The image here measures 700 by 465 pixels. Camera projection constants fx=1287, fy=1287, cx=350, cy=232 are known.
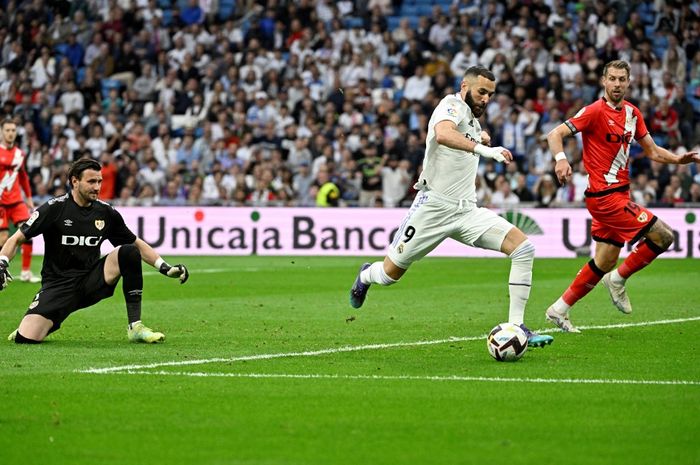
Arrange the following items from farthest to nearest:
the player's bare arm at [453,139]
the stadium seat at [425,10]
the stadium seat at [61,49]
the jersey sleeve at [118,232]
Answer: the stadium seat at [61,49] → the stadium seat at [425,10] → the jersey sleeve at [118,232] → the player's bare arm at [453,139]

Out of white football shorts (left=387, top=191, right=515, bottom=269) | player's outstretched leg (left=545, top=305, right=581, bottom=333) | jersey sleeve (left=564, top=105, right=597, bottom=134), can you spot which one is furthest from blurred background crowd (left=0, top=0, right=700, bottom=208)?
white football shorts (left=387, top=191, right=515, bottom=269)

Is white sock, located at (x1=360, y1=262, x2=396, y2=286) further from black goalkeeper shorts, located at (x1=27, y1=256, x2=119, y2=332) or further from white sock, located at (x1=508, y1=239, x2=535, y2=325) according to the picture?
black goalkeeper shorts, located at (x1=27, y1=256, x2=119, y2=332)

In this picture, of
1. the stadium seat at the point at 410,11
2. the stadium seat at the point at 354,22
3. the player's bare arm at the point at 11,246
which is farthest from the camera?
the stadium seat at the point at 410,11

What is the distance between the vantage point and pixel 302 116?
97.0 ft

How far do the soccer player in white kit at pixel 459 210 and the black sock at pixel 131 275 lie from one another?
84.8 inches

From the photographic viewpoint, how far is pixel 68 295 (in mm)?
11227

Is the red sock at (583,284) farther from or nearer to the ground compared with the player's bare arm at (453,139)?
nearer to the ground

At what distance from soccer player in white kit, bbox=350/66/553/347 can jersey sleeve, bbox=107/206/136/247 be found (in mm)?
2321

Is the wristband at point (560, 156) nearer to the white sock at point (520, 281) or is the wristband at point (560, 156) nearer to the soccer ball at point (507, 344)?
the white sock at point (520, 281)

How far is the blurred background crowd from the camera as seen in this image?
90.5 feet

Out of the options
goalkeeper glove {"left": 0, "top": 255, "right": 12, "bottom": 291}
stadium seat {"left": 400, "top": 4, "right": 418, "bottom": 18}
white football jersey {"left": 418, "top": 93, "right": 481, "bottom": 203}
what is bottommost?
goalkeeper glove {"left": 0, "top": 255, "right": 12, "bottom": 291}

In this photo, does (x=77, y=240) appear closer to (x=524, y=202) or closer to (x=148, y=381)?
(x=148, y=381)

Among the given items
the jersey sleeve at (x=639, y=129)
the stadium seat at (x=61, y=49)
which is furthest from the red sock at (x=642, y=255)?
the stadium seat at (x=61, y=49)

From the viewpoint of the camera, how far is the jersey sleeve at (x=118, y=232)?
1152cm
